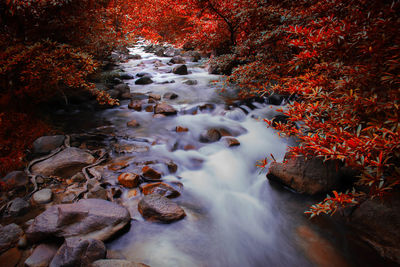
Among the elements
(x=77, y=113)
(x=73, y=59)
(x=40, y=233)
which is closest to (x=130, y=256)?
(x=40, y=233)

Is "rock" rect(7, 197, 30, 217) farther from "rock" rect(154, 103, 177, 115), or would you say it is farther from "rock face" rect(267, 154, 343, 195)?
"rock" rect(154, 103, 177, 115)

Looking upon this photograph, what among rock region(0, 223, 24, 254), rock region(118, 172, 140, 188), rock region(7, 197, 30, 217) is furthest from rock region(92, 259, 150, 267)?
rock region(7, 197, 30, 217)

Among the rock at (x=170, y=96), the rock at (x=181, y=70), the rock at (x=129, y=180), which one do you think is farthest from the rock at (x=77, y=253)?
the rock at (x=181, y=70)

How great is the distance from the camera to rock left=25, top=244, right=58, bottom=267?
221 centimetres

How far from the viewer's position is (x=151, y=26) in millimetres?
19094

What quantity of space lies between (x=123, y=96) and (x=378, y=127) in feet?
27.0

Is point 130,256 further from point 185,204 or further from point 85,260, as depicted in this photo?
point 185,204

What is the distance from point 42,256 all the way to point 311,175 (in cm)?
383

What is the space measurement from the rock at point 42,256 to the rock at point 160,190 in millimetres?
1446

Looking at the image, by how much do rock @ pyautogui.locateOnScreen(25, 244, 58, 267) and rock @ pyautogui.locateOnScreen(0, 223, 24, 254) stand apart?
363mm

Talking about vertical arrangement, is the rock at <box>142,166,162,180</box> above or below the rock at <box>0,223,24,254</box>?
above

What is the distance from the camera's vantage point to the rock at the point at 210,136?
18.1 feet

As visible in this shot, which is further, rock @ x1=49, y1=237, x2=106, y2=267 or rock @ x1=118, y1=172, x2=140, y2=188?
rock @ x1=118, y1=172, x2=140, y2=188

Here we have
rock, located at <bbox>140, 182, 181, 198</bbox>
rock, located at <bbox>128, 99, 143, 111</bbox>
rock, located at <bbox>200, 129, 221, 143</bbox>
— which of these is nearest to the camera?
rock, located at <bbox>140, 182, 181, 198</bbox>
